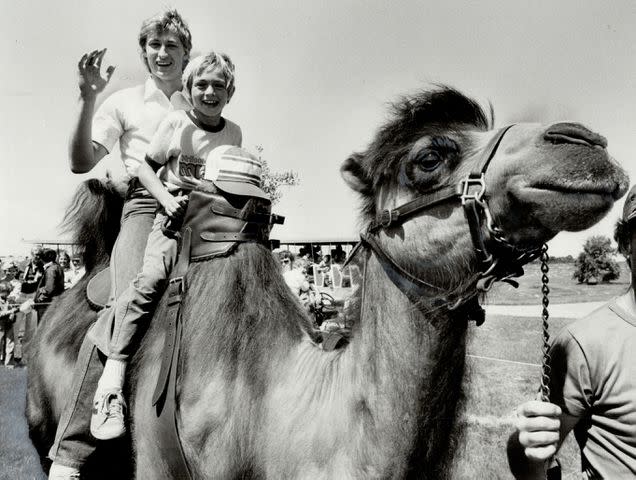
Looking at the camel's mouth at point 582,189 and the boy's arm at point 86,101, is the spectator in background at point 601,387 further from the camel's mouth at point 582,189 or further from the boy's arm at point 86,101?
the boy's arm at point 86,101

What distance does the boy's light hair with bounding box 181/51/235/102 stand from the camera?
371cm

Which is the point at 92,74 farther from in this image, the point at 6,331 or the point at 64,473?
the point at 6,331

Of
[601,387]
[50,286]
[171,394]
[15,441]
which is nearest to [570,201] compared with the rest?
[601,387]

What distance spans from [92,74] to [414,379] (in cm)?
295

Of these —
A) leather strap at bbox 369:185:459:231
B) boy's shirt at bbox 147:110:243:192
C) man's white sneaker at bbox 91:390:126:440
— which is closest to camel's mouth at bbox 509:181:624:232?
leather strap at bbox 369:185:459:231

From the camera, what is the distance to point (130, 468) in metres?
3.41

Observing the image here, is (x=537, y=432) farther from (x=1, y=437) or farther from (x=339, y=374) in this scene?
(x=1, y=437)

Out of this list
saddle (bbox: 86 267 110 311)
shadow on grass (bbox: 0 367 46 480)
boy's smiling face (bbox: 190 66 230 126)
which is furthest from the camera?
shadow on grass (bbox: 0 367 46 480)

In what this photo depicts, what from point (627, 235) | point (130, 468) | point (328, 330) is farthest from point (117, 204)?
point (627, 235)

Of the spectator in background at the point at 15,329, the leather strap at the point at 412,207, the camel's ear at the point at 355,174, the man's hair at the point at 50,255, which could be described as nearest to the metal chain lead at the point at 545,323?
the leather strap at the point at 412,207

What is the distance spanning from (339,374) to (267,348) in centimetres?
40

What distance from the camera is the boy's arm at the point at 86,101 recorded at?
157 inches

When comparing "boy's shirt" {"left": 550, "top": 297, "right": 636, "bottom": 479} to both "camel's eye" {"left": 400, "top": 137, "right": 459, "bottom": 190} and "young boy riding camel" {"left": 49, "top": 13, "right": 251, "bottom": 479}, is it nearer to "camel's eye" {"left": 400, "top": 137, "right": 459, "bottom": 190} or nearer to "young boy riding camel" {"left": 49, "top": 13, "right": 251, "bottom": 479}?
"camel's eye" {"left": 400, "top": 137, "right": 459, "bottom": 190}

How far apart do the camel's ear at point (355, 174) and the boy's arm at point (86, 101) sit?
6.64 feet
